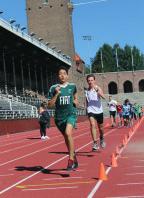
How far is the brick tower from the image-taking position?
10512 cm

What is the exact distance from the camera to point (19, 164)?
596 inches

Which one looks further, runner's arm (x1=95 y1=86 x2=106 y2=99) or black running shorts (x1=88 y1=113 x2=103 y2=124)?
black running shorts (x1=88 y1=113 x2=103 y2=124)

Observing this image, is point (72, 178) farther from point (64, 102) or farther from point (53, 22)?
point (53, 22)

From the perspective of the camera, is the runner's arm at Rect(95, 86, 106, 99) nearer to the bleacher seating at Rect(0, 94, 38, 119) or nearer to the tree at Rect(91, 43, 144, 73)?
the bleacher seating at Rect(0, 94, 38, 119)

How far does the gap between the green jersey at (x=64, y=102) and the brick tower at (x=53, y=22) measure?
93234 mm

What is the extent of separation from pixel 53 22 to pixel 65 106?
94749 millimetres

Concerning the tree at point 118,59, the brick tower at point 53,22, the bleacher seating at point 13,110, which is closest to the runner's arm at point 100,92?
the bleacher seating at point 13,110

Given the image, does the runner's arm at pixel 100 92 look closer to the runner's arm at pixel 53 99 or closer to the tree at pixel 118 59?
the runner's arm at pixel 53 99

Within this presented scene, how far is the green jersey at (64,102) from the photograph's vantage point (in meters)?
11.7

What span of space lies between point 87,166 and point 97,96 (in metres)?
3.50

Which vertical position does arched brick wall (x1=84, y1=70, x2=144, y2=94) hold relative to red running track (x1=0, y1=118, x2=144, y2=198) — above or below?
above

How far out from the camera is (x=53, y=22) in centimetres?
10562

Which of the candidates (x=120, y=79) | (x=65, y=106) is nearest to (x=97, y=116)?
(x=65, y=106)

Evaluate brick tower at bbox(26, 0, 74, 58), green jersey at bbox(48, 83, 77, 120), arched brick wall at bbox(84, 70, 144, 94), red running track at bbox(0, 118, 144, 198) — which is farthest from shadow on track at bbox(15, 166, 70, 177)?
arched brick wall at bbox(84, 70, 144, 94)
